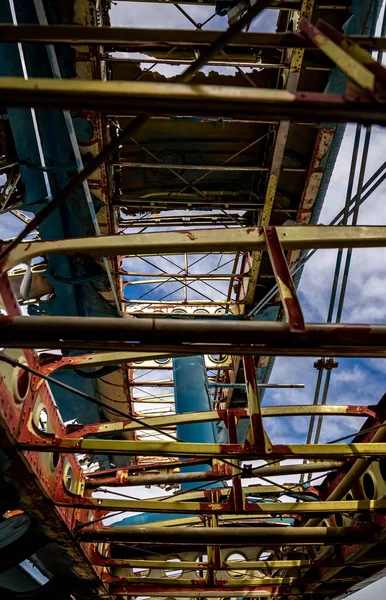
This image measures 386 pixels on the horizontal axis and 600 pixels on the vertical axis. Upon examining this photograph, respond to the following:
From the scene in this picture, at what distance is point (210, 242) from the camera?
14.9 ft

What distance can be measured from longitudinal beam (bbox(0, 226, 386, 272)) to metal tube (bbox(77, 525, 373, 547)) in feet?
14.4

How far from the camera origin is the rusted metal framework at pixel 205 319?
10.3ft

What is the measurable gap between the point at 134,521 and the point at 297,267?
7.16 metres

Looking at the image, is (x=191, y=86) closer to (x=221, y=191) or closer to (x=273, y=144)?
(x=273, y=144)

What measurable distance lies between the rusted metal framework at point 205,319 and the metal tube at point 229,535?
0.10ft

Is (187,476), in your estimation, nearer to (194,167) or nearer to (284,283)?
(284,283)

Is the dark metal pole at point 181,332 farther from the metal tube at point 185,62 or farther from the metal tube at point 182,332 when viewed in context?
the metal tube at point 185,62

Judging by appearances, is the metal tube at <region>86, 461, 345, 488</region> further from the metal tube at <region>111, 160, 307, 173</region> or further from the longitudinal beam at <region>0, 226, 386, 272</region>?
the metal tube at <region>111, 160, 307, 173</region>

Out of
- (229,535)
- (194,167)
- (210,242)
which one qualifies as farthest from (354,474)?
(194,167)

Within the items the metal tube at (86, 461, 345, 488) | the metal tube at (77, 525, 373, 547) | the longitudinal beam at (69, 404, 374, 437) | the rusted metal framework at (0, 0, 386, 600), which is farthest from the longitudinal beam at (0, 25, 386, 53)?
the metal tube at (77, 525, 373, 547)

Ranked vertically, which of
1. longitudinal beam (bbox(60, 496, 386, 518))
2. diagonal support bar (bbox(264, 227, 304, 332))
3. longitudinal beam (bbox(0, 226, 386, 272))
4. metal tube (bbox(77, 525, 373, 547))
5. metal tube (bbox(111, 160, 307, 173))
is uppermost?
metal tube (bbox(111, 160, 307, 173))

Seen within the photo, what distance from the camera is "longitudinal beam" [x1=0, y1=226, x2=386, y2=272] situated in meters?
4.42

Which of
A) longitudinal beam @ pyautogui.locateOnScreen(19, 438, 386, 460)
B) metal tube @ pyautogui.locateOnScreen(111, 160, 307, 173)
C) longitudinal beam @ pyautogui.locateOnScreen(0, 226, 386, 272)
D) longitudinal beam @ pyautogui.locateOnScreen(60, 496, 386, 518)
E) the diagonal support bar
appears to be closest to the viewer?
the diagonal support bar

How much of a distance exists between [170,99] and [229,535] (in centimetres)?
602
